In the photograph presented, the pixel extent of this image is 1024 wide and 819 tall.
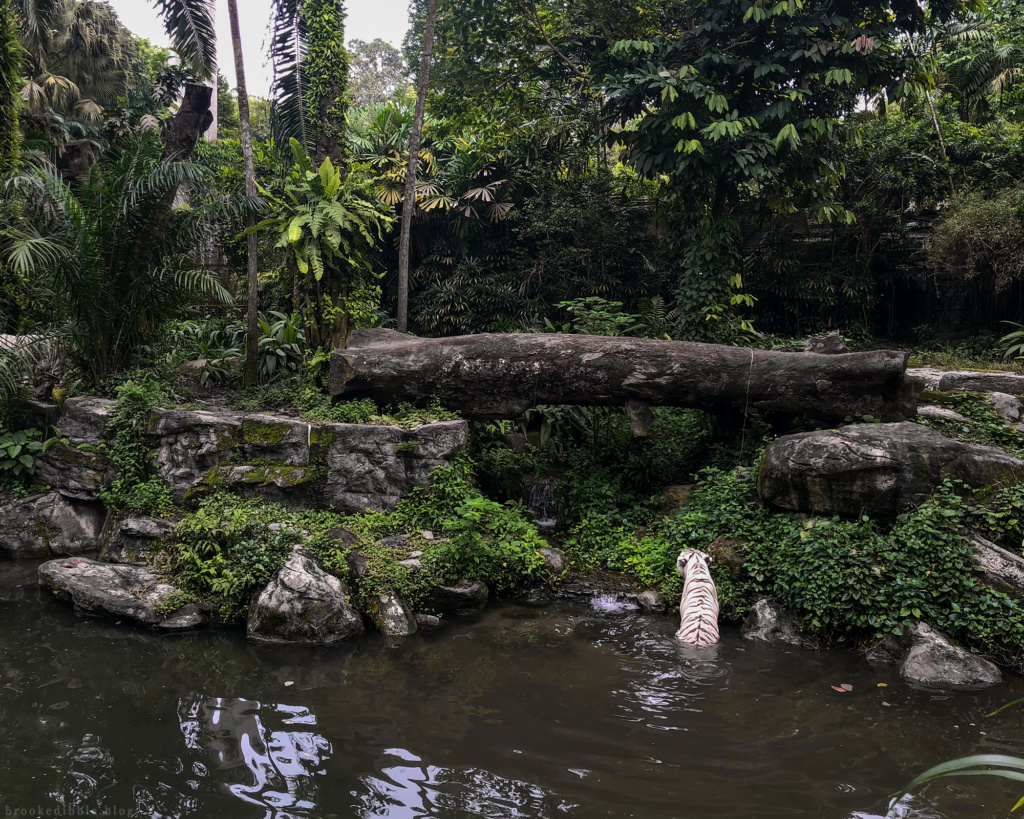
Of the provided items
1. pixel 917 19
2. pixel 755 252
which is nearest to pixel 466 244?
pixel 755 252

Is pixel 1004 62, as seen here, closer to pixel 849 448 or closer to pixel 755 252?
pixel 755 252

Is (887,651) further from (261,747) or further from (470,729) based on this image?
(261,747)

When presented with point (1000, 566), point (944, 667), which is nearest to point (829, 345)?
point (1000, 566)

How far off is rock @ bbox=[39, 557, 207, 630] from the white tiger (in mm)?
4317

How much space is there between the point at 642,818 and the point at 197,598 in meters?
4.48

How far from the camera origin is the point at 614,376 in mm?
7402

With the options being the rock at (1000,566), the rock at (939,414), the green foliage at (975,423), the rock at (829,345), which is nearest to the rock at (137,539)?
the rock at (1000,566)

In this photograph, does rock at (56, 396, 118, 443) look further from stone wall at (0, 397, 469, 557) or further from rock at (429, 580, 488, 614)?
rock at (429, 580, 488, 614)

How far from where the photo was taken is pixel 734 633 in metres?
5.75

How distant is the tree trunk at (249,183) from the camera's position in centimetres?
890

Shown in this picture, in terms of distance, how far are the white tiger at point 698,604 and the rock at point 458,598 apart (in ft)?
6.19

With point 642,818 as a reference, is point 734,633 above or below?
below

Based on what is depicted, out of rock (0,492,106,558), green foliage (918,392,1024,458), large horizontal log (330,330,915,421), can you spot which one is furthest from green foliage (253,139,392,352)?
green foliage (918,392,1024,458)

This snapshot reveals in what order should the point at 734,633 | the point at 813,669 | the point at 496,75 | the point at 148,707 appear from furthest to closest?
the point at 496,75 → the point at 734,633 → the point at 813,669 → the point at 148,707
